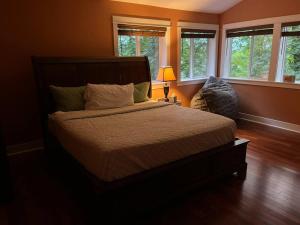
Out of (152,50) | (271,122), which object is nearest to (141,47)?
(152,50)

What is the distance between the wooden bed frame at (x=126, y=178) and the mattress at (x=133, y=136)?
0.25 ft

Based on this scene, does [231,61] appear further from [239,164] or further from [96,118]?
[96,118]

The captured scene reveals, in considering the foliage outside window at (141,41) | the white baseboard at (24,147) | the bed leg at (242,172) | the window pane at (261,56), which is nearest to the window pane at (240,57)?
the window pane at (261,56)

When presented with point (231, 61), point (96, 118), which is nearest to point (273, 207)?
point (96, 118)

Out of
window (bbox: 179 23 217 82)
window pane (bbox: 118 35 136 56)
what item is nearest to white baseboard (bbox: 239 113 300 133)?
window (bbox: 179 23 217 82)

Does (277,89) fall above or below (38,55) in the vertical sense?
below

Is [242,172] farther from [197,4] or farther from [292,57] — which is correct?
[197,4]

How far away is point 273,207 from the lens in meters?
2.18

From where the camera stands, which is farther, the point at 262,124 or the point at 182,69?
the point at 182,69

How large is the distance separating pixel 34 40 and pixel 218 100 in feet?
10.7

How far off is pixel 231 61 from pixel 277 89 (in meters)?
1.24

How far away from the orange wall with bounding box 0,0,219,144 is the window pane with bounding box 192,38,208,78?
1929 millimetres

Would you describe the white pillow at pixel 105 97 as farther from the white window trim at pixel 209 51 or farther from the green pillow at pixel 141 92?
the white window trim at pixel 209 51

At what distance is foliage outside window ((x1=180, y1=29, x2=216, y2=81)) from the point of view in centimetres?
483
